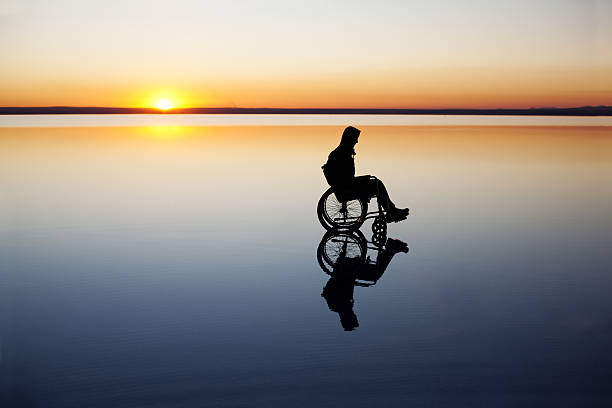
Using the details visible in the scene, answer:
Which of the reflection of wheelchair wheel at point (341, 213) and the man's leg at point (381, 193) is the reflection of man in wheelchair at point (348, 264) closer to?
the reflection of wheelchair wheel at point (341, 213)

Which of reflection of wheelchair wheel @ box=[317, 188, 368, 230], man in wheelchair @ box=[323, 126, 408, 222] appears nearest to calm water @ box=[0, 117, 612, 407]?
reflection of wheelchair wheel @ box=[317, 188, 368, 230]

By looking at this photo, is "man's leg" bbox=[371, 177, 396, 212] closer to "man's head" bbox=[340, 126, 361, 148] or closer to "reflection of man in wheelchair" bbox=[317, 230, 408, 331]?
"reflection of man in wheelchair" bbox=[317, 230, 408, 331]

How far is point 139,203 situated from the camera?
44.3 feet

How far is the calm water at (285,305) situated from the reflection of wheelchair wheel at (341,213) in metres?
0.32

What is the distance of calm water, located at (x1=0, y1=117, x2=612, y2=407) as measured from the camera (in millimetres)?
4523

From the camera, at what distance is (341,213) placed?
10.9 metres

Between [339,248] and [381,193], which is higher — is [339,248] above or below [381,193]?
below

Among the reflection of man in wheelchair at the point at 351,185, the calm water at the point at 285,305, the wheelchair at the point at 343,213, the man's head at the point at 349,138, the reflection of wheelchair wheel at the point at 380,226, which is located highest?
the man's head at the point at 349,138

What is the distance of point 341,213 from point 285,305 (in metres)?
4.61

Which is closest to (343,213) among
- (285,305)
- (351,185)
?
(351,185)

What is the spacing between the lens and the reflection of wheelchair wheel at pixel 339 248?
28.1 feet

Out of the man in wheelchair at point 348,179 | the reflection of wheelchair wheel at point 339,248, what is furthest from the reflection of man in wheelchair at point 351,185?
the reflection of wheelchair wheel at point 339,248

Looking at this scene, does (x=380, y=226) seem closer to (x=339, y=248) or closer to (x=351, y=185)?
(x=351, y=185)

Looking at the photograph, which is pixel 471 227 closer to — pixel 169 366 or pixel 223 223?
pixel 223 223
